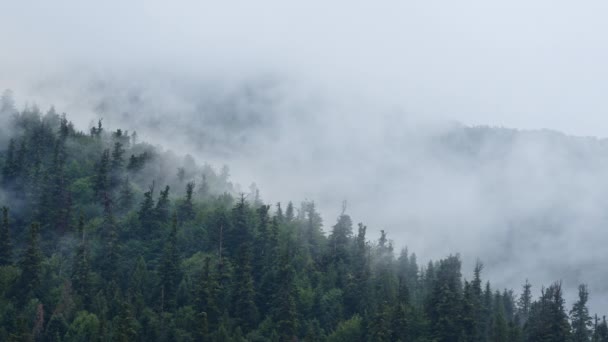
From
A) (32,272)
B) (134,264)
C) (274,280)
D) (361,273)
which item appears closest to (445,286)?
(361,273)

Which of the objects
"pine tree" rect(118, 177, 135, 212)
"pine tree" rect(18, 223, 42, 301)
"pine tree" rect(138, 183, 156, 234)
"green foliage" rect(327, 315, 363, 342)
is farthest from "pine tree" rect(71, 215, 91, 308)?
"green foliage" rect(327, 315, 363, 342)

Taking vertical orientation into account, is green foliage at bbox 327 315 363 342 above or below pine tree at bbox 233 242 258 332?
below

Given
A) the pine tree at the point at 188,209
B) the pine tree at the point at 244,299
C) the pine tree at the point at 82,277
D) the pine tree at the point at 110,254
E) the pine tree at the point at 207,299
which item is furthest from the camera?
the pine tree at the point at 188,209

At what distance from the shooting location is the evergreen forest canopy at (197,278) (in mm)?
127125

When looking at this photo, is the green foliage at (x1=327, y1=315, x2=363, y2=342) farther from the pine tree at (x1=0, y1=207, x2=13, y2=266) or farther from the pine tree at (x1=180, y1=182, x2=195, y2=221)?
the pine tree at (x1=0, y1=207, x2=13, y2=266)

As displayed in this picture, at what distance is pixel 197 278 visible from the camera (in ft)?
473

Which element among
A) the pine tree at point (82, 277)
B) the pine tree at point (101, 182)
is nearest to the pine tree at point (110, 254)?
the pine tree at point (82, 277)

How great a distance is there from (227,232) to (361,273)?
30.9 m

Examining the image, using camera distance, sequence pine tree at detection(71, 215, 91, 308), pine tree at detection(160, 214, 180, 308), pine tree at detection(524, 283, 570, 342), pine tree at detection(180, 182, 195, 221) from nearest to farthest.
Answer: pine tree at detection(524, 283, 570, 342), pine tree at detection(71, 215, 91, 308), pine tree at detection(160, 214, 180, 308), pine tree at detection(180, 182, 195, 221)

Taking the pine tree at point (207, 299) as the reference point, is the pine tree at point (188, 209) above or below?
above

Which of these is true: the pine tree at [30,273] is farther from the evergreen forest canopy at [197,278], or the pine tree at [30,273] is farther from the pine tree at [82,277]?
the pine tree at [82,277]

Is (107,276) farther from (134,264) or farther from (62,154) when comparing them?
(62,154)

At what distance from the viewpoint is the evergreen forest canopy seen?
127m

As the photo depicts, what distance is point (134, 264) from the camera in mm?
152125
